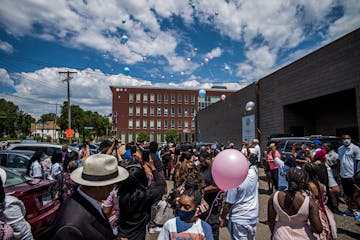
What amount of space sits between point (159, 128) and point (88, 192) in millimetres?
63287

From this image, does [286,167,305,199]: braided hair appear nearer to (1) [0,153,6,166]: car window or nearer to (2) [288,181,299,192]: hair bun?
(2) [288,181,299,192]: hair bun

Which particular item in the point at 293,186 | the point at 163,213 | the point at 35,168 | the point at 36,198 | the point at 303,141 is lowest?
the point at 163,213

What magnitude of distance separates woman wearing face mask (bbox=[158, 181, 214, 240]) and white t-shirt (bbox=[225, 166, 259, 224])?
3.77ft

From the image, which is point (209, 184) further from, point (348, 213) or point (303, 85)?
point (303, 85)

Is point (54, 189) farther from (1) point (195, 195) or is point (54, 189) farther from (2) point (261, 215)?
(2) point (261, 215)

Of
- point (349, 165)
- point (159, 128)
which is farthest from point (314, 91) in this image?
point (159, 128)

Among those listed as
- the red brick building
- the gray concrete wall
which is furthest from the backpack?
the red brick building

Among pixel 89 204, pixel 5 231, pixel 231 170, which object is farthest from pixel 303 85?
pixel 5 231

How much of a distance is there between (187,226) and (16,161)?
9.16 metres

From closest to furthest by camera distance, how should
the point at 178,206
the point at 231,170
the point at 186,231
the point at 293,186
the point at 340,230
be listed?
the point at 186,231 → the point at 178,206 → the point at 293,186 → the point at 231,170 → the point at 340,230

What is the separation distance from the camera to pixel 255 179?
3471 mm

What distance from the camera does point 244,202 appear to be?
3332mm

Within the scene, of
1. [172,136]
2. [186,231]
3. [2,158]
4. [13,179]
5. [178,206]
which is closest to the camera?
[186,231]

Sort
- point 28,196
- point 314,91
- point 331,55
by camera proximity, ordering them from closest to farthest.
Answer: point 28,196 < point 331,55 < point 314,91
